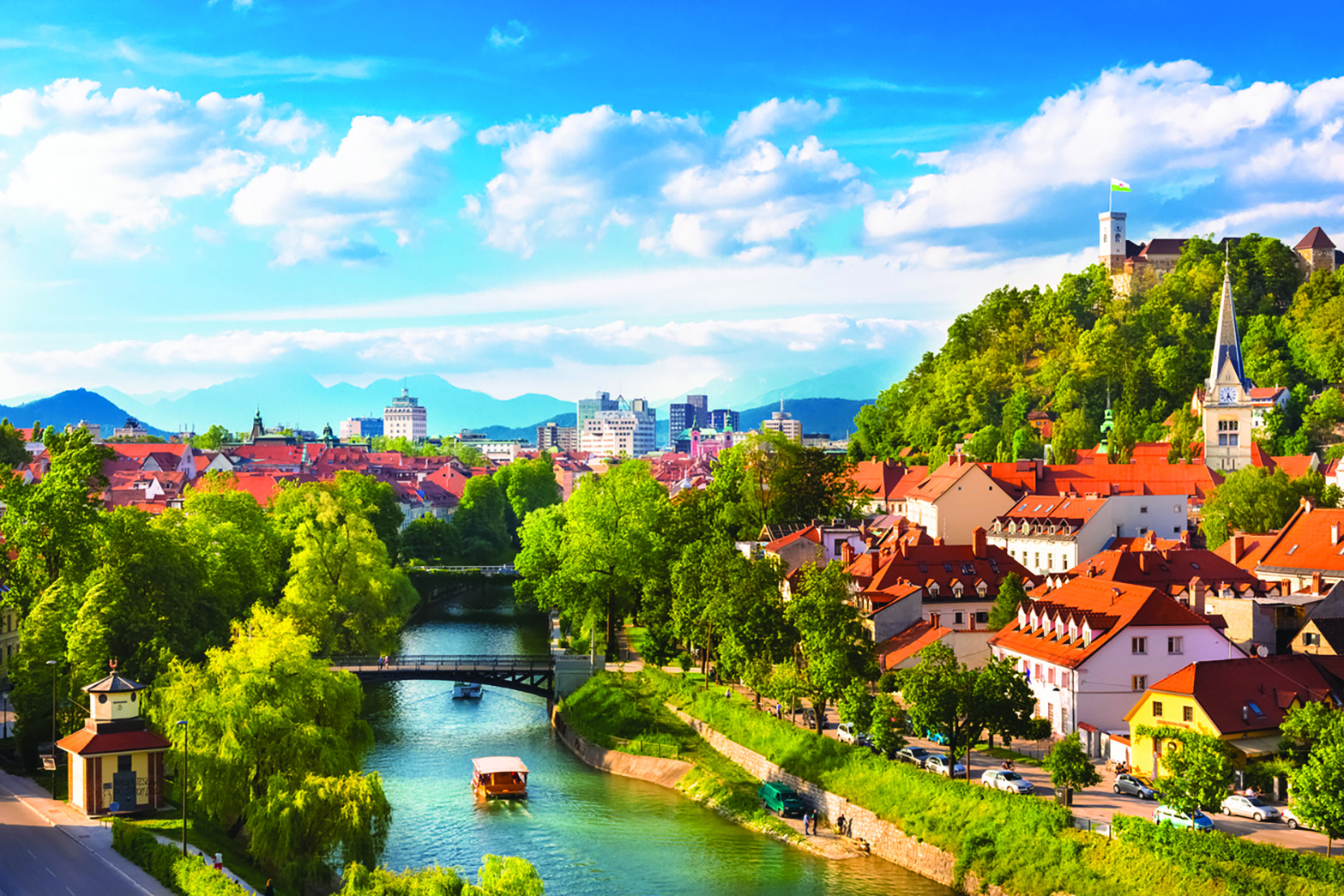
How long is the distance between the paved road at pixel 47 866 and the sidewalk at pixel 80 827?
0.55ft

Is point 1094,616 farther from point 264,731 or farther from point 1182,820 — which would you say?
point 264,731

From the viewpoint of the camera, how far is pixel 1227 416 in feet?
328

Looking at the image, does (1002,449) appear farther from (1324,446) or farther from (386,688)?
(386,688)

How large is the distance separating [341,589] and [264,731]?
22117 mm

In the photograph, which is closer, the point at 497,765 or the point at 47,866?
the point at 47,866

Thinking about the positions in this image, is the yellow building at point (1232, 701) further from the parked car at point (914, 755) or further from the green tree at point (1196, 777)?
the parked car at point (914, 755)

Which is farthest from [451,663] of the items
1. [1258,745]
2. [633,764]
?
[1258,745]

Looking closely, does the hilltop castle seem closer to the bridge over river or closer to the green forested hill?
the green forested hill

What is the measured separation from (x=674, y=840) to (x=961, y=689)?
→ 973 cm

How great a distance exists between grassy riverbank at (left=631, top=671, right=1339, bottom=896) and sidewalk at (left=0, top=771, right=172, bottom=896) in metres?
19.9

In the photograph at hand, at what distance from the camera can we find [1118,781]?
1492 inches

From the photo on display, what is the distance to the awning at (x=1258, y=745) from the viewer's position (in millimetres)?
37438

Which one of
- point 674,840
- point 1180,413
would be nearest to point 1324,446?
point 1180,413

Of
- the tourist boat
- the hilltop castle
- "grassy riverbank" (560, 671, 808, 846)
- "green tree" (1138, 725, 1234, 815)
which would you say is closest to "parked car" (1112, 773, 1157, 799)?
"green tree" (1138, 725, 1234, 815)
